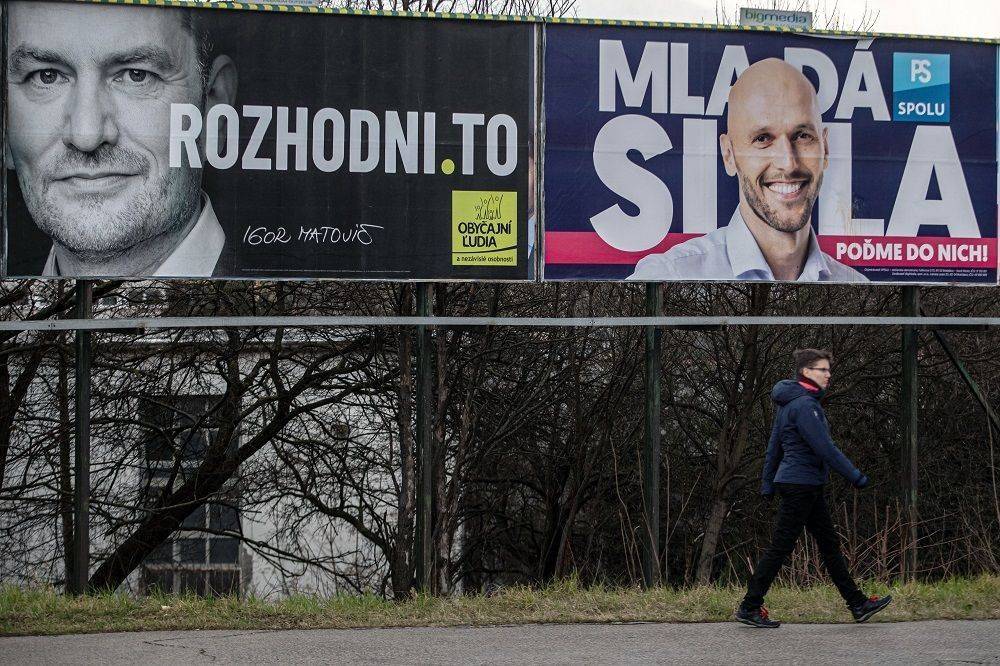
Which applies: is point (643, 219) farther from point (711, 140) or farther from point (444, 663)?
point (444, 663)

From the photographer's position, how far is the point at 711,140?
10.1 m

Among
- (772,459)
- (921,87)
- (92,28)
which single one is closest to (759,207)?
(921,87)

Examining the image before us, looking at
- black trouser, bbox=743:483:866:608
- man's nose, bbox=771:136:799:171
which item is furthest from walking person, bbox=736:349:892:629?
man's nose, bbox=771:136:799:171

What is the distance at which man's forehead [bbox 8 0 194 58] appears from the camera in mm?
9281

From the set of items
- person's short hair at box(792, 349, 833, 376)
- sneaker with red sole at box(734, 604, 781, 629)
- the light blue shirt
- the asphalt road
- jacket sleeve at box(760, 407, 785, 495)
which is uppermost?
the light blue shirt

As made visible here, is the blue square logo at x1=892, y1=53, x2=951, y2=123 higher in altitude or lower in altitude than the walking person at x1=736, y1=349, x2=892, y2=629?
higher

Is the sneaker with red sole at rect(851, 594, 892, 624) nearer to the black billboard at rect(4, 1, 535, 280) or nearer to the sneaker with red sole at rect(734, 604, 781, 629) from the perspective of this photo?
the sneaker with red sole at rect(734, 604, 781, 629)

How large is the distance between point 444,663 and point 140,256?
458cm

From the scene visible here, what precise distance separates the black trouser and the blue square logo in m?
4.51

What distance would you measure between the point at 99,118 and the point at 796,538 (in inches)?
237

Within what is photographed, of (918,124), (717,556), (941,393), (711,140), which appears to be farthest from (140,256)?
(941,393)

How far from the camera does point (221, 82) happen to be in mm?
9492

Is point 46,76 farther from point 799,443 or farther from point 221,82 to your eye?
point 799,443

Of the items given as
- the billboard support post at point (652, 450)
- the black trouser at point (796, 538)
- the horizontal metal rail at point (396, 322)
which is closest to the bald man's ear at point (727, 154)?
the billboard support post at point (652, 450)
